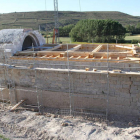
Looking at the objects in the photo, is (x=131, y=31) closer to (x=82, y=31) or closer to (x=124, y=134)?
(x=82, y=31)

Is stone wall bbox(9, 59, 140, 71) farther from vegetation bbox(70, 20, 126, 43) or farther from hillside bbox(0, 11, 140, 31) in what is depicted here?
hillside bbox(0, 11, 140, 31)

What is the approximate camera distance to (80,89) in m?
8.79

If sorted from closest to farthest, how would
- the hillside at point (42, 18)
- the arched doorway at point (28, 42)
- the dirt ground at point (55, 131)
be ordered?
the dirt ground at point (55, 131) < the arched doorway at point (28, 42) < the hillside at point (42, 18)

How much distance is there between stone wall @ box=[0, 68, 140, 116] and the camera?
8.11m

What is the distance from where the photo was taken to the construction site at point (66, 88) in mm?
7395

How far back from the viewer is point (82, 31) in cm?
4216

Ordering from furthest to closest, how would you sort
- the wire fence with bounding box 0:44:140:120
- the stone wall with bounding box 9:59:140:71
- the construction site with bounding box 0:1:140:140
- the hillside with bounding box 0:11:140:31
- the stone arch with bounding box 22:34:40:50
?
1. the hillside with bounding box 0:11:140:31
2. the stone arch with bounding box 22:34:40:50
3. the wire fence with bounding box 0:44:140:120
4. the stone wall with bounding box 9:59:140:71
5. the construction site with bounding box 0:1:140:140

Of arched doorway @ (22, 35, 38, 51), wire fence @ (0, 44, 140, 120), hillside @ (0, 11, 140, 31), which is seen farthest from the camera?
hillside @ (0, 11, 140, 31)

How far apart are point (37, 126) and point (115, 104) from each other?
13.1 feet

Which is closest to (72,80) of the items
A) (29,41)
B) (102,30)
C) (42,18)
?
(29,41)

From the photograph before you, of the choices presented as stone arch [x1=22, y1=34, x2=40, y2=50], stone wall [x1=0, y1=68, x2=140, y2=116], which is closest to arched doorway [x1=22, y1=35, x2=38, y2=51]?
stone arch [x1=22, y1=34, x2=40, y2=50]

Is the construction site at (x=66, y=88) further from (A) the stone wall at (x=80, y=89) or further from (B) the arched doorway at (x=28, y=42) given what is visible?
(B) the arched doorway at (x=28, y=42)

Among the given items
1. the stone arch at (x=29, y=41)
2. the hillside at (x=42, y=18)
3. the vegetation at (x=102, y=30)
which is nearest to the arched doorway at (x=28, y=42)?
the stone arch at (x=29, y=41)

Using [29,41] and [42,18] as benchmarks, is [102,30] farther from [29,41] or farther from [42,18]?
[29,41]
